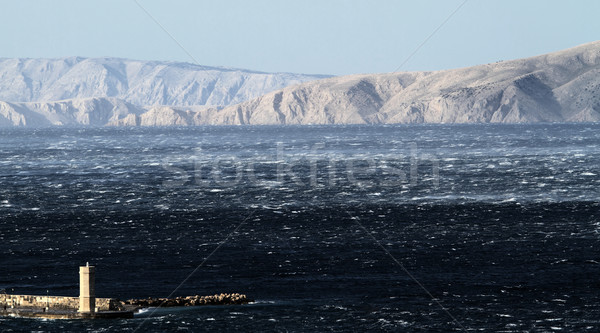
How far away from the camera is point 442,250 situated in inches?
3152

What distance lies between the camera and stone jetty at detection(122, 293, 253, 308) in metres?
60.5

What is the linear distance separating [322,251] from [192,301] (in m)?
20.8

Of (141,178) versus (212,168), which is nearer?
(141,178)

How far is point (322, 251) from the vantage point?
80.3 meters

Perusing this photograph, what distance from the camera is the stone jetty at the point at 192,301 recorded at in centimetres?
6047

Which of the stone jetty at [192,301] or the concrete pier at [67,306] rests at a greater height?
the concrete pier at [67,306]

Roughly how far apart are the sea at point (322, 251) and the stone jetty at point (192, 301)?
2.70 feet

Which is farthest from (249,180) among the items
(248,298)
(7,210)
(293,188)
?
(248,298)

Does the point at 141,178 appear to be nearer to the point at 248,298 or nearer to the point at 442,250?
the point at 442,250

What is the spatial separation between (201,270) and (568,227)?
117ft
